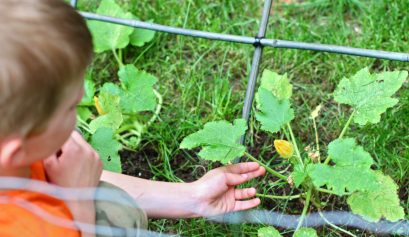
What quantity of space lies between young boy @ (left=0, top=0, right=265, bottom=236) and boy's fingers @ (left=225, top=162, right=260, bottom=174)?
0.78ft

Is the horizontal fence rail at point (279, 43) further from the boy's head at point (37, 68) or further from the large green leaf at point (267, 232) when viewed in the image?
the boy's head at point (37, 68)

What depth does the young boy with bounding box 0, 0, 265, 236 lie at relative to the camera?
35.8 inches

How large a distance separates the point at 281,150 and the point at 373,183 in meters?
0.23

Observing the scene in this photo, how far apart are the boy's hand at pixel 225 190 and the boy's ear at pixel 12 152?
1.56ft

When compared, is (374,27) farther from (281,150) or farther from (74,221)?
(74,221)

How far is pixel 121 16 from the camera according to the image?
6.14 ft

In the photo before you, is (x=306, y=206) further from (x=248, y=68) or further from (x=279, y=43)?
(x=248, y=68)

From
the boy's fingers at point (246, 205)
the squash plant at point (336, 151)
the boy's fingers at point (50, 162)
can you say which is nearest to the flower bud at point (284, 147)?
the squash plant at point (336, 151)

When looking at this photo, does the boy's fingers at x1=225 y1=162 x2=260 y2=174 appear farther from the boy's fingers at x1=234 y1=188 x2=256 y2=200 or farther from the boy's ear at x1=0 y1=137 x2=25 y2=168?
the boy's ear at x1=0 y1=137 x2=25 y2=168

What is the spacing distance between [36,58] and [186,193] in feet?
1.88

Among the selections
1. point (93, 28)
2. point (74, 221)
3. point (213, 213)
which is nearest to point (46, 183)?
point (74, 221)

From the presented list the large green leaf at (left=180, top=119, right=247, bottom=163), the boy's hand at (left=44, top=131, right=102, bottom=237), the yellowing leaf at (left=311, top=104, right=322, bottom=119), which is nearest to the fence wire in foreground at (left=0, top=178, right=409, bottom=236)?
the boy's hand at (left=44, top=131, right=102, bottom=237)

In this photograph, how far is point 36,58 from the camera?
909mm

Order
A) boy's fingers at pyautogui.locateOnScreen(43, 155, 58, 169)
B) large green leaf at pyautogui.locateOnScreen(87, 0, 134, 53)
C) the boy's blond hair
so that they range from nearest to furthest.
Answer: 1. the boy's blond hair
2. boy's fingers at pyautogui.locateOnScreen(43, 155, 58, 169)
3. large green leaf at pyautogui.locateOnScreen(87, 0, 134, 53)
